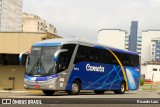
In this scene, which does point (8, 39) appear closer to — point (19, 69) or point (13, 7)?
point (19, 69)

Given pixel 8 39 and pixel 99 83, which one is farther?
pixel 8 39

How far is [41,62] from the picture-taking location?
928 inches

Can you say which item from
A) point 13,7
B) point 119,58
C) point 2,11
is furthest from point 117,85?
point 13,7

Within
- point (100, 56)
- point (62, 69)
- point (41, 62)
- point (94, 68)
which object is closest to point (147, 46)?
point (100, 56)

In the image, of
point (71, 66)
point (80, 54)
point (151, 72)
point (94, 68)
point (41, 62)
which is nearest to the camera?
point (41, 62)

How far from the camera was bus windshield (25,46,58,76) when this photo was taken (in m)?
23.3

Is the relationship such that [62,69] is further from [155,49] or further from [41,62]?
[155,49]

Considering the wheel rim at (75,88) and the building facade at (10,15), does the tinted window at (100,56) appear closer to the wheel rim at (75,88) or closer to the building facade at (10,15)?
the wheel rim at (75,88)

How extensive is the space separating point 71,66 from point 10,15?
10549 cm

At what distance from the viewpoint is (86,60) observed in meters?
25.8

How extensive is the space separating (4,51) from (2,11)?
8937 centimetres

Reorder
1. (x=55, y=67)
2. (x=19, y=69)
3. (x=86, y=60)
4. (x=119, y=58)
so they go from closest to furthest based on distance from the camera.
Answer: (x=55, y=67)
(x=86, y=60)
(x=119, y=58)
(x=19, y=69)

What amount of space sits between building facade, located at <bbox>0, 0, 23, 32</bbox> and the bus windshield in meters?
98.6

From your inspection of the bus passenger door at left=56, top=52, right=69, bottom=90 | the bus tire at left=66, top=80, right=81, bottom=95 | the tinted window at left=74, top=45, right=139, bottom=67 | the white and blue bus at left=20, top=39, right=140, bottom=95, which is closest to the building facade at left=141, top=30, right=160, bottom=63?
the tinted window at left=74, top=45, right=139, bottom=67
